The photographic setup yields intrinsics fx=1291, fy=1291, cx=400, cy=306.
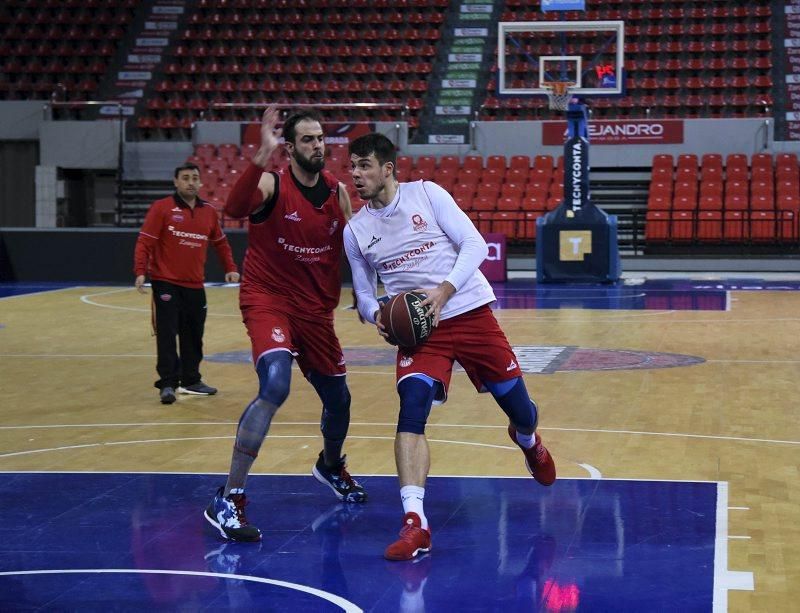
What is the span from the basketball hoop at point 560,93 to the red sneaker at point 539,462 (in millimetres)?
17693

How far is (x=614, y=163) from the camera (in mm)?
30250

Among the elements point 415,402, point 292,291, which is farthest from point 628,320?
point 415,402

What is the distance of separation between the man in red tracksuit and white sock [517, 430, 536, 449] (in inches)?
176

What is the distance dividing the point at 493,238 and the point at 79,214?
44.9 feet

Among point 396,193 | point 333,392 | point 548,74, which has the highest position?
point 548,74

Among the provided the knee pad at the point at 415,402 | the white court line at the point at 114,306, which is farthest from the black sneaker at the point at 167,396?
the white court line at the point at 114,306

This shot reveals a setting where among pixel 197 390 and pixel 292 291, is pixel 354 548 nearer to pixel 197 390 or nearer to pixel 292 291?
pixel 292 291

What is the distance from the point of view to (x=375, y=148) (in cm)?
604

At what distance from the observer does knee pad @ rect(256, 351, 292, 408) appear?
6105mm

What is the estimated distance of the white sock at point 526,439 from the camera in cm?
650

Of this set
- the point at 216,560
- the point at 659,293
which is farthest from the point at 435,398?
the point at 659,293

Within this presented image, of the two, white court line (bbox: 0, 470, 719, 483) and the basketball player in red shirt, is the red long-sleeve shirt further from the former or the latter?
the basketball player in red shirt

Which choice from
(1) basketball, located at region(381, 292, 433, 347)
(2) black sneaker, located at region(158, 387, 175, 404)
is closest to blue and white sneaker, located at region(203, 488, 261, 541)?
(1) basketball, located at region(381, 292, 433, 347)

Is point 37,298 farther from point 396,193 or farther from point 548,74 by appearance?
point 396,193
